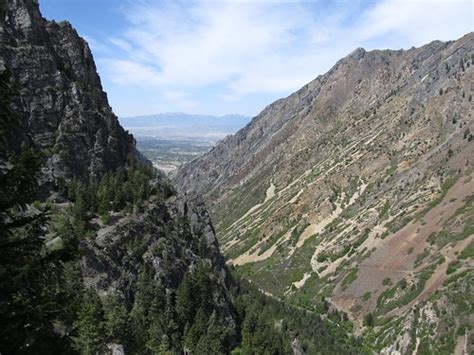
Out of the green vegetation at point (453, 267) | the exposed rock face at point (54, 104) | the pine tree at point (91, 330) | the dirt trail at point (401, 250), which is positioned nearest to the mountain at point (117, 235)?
the pine tree at point (91, 330)

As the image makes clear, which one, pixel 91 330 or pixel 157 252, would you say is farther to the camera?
pixel 157 252

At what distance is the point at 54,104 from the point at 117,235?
39.2 meters

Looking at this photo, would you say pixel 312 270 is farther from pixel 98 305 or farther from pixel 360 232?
pixel 98 305

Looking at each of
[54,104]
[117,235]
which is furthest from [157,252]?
[54,104]

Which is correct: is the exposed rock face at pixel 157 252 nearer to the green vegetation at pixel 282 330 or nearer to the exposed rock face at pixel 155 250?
the exposed rock face at pixel 155 250

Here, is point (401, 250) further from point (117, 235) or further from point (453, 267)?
point (117, 235)

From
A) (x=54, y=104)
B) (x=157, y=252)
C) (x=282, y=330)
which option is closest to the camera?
(x=157, y=252)

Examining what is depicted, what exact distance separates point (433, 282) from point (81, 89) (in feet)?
315

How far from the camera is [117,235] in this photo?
→ 258ft

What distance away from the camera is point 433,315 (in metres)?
96.9

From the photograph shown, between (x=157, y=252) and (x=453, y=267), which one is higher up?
(x=157, y=252)

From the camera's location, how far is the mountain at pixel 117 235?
66.0 m

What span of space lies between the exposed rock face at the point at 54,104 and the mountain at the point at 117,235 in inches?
9.9

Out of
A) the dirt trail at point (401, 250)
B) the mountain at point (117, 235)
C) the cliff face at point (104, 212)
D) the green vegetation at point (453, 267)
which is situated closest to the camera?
the mountain at point (117, 235)
